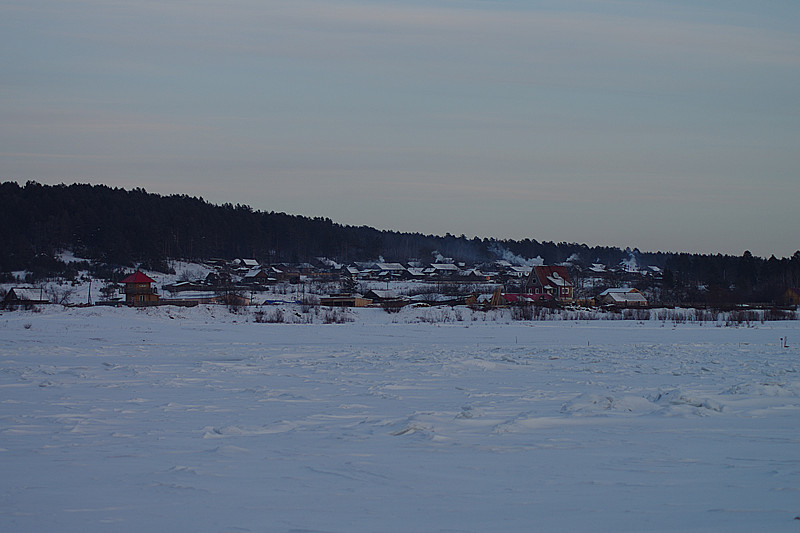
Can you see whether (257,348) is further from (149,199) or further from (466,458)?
(149,199)

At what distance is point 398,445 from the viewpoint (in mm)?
8094

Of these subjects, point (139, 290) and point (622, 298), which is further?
point (622, 298)

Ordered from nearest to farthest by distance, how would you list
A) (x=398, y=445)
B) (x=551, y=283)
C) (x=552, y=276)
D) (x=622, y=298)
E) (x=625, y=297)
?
(x=398, y=445) → (x=622, y=298) → (x=625, y=297) → (x=551, y=283) → (x=552, y=276)

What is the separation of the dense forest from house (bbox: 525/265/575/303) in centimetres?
984

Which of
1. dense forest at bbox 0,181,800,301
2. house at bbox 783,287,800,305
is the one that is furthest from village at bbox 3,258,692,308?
house at bbox 783,287,800,305

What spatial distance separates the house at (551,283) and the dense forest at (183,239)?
984cm

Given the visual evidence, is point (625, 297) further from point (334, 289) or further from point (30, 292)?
point (30, 292)

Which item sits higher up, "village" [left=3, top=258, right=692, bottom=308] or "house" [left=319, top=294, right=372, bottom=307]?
"village" [left=3, top=258, right=692, bottom=308]

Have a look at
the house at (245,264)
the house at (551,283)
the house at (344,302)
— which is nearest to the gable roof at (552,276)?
the house at (551,283)

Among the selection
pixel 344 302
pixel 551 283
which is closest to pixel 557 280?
pixel 551 283

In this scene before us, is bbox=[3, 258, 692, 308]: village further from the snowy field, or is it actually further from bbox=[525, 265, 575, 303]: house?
the snowy field

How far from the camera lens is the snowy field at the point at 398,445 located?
563 cm

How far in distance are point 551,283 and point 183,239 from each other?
173 ft

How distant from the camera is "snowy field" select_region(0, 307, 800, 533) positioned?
5.63 metres
